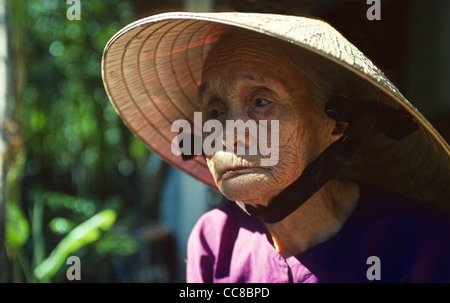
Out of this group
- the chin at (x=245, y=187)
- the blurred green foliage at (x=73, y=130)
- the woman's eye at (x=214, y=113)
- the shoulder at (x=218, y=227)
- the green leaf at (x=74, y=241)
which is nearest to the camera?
the chin at (x=245, y=187)

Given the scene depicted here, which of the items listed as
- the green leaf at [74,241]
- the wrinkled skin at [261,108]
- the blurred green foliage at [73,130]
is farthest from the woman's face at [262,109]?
the blurred green foliage at [73,130]

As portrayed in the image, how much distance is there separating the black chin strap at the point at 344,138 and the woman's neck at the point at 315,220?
100 millimetres

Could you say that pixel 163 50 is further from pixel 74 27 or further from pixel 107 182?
pixel 107 182

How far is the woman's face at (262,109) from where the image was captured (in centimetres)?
120

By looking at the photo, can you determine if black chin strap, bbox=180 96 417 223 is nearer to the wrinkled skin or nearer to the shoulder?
the wrinkled skin

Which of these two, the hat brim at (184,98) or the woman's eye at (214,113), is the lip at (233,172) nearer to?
the woman's eye at (214,113)

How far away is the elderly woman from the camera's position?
120 cm

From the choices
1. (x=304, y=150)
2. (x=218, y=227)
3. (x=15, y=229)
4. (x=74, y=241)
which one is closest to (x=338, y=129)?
(x=304, y=150)

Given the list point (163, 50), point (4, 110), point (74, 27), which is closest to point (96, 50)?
point (74, 27)

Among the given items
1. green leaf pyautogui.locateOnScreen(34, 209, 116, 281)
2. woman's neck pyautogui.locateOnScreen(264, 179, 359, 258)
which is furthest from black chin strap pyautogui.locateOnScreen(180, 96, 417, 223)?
green leaf pyautogui.locateOnScreen(34, 209, 116, 281)

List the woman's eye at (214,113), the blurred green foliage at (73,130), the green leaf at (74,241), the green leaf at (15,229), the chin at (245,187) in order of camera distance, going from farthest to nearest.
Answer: the blurred green foliage at (73,130), the green leaf at (74,241), the green leaf at (15,229), the woman's eye at (214,113), the chin at (245,187)

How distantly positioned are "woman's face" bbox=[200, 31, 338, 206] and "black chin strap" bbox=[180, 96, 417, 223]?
29 mm

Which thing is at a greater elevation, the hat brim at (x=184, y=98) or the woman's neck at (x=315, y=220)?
the hat brim at (x=184, y=98)

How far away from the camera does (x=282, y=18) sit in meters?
1.12
